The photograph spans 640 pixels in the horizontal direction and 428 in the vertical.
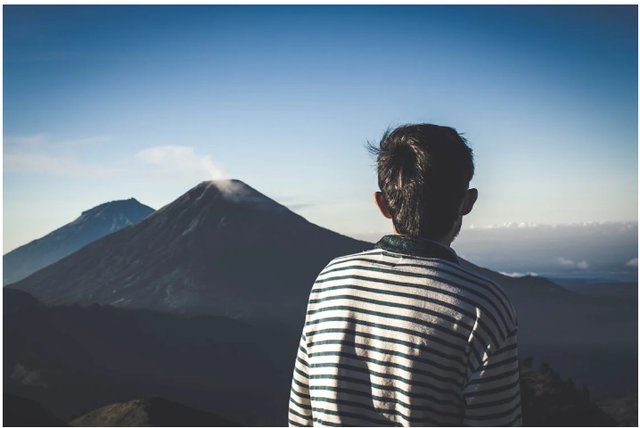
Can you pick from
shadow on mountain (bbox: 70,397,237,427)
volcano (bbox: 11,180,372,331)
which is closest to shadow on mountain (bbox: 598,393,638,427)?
shadow on mountain (bbox: 70,397,237,427)

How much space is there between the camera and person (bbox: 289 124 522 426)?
1046mm

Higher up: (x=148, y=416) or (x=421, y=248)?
(x=421, y=248)

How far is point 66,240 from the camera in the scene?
6275 centimetres

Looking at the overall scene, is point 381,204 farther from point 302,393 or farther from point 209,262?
point 209,262

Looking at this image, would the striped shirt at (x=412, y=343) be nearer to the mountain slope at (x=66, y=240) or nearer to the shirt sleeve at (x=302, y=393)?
the shirt sleeve at (x=302, y=393)

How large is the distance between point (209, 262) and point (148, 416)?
1245 inches

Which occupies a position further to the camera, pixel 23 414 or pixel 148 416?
pixel 23 414

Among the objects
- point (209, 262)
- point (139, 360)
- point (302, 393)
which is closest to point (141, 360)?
point (139, 360)

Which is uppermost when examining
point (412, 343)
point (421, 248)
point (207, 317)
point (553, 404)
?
point (207, 317)

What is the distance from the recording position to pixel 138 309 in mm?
30000

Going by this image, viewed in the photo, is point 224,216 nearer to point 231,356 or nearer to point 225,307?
point 225,307

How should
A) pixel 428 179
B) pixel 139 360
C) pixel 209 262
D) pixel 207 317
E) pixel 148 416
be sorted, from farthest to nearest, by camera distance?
pixel 209 262 < pixel 207 317 < pixel 139 360 < pixel 148 416 < pixel 428 179

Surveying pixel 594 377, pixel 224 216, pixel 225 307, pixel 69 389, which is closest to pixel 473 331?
pixel 69 389

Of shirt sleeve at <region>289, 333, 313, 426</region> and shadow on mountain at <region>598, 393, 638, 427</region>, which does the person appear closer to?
shirt sleeve at <region>289, 333, 313, 426</region>
